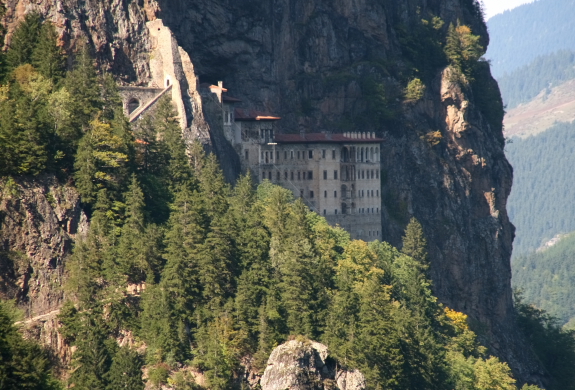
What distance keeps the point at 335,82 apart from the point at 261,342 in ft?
197

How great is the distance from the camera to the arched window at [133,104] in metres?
119

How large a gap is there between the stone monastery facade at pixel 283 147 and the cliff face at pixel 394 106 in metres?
7.82

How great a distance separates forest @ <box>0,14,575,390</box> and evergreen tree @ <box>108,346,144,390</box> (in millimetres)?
117

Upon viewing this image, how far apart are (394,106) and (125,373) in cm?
7459

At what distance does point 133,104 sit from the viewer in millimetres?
119438

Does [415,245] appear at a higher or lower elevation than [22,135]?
lower

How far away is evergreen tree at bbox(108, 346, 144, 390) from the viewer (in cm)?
9019

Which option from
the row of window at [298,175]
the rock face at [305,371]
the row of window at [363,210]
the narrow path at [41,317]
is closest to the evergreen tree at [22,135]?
the narrow path at [41,317]

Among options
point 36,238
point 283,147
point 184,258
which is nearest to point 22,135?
point 36,238

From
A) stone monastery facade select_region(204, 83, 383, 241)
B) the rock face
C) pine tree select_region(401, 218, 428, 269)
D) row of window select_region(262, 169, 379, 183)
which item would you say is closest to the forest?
the rock face

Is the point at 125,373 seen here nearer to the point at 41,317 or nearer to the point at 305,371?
the point at 41,317

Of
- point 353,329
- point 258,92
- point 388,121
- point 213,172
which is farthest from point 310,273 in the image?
point 388,121

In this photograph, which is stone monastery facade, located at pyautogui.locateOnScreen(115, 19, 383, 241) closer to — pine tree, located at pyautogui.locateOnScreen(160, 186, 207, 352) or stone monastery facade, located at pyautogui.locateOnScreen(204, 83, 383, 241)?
stone monastery facade, located at pyautogui.locateOnScreen(204, 83, 383, 241)

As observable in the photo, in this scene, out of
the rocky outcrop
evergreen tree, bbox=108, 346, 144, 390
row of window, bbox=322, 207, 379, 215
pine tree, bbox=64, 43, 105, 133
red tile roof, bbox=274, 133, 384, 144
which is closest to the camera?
evergreen tree, bbox=108, 346, 144, 390
